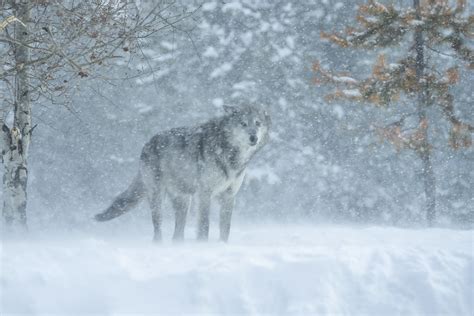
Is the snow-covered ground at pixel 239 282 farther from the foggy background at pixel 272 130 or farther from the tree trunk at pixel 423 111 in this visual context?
the foggy background at pixel 272 130

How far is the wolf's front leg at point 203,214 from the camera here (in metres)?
7.45

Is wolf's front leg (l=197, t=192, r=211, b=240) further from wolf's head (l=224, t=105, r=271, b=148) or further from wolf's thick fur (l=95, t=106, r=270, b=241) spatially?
wolf's head (l=224, t=105, r=271, b=148)

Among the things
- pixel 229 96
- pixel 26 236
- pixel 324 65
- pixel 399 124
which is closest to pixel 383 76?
pixel 399 124

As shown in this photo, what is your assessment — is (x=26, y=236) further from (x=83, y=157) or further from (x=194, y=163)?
(x=83, y=157)

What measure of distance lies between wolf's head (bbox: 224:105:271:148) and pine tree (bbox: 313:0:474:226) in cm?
411

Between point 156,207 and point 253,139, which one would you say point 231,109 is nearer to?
point 253,139

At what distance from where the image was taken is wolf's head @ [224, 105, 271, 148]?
7.27 metres

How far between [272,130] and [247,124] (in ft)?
23.7

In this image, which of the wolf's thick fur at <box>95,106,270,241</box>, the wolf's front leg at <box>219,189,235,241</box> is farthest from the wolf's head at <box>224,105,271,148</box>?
the wolf's front leg at <box>219,189,235,241</box>

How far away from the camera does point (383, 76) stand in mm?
11086

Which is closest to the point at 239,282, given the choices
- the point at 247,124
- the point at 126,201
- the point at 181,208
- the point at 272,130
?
the point at 247,124

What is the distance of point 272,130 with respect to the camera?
47.5 ft

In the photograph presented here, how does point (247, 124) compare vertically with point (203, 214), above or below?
above

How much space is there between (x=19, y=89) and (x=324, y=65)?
8.98 metres
